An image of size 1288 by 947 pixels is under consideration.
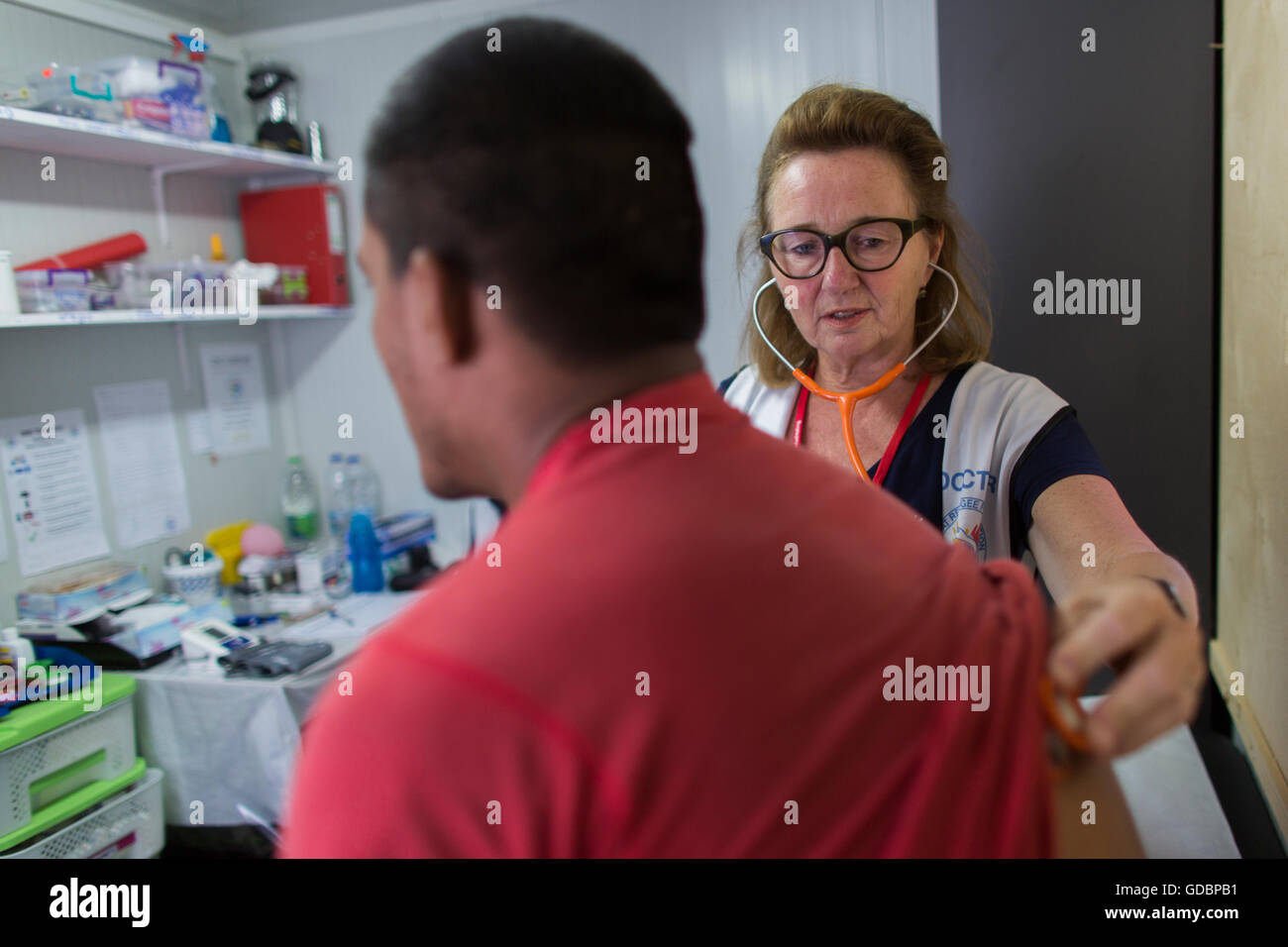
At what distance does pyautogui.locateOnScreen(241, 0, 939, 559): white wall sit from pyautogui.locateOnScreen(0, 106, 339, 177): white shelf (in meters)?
0.16

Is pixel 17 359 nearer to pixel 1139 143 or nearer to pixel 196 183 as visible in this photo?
pixel 196 183

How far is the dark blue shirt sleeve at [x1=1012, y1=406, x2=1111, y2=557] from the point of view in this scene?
84 cm

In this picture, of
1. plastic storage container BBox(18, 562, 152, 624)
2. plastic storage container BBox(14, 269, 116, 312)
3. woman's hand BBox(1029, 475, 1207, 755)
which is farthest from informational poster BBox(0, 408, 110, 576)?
woman's hand BBox(1029, 475, 1207, 755)

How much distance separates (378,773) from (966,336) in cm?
83

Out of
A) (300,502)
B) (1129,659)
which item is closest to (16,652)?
(300,502)

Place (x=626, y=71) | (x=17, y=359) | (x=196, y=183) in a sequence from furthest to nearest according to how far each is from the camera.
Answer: (x=196, y=183)
(x=17, y=359)
(x=626, y=71)

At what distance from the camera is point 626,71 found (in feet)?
1.54

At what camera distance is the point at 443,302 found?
43 cm

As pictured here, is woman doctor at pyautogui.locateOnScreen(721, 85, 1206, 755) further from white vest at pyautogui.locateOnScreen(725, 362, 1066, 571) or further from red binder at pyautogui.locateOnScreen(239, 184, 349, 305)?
red binder at pyautogui.locateOnScreen(239, 184, 349, 305)

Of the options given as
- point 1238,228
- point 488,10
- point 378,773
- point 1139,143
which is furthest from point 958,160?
point 378,773

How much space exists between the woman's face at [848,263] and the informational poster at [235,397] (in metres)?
1.81

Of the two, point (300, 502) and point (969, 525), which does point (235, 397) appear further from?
point (969, 525)

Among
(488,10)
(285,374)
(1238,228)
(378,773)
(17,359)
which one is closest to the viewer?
(378,773)

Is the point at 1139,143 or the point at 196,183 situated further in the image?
the point at 196,183
